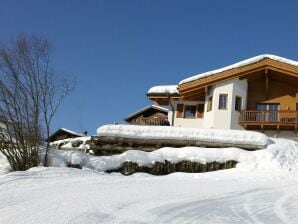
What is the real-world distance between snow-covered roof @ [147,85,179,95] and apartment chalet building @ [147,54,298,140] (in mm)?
1544

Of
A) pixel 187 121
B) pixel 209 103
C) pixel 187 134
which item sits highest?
pixel 209 103

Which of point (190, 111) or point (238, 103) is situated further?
point (190, 111)

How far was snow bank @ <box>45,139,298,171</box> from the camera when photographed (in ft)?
48.0

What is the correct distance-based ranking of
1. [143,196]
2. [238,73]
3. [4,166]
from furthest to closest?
[238,73]
[4,166]
[143,196]

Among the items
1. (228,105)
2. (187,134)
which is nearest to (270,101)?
(228,105)

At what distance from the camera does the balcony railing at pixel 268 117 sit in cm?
2509

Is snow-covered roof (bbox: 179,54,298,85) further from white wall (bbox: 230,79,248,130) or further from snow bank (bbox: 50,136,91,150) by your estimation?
snow bank (bbox: 50,136,91,150)

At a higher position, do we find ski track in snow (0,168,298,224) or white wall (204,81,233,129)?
white wall (204,81,233,129)

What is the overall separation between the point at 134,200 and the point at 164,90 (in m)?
22.7

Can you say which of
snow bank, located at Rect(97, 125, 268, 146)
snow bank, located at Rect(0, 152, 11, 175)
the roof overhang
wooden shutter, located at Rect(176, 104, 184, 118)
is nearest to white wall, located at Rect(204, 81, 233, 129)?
the roof overhang

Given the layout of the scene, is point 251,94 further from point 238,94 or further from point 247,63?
point 247,63

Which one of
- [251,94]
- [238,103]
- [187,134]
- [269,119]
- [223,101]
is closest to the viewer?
[187,134]

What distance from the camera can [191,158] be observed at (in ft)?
50.7

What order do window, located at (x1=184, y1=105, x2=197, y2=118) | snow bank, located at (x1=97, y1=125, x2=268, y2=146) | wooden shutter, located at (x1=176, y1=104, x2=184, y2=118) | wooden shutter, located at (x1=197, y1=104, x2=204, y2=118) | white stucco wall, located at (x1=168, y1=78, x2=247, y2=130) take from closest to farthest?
snow bank, located at (x1=97, y1=125, x2=268, y2=146) → white stucco wall, located at (x1=168, y1=78, x2=247, y2=130) → wooden shutter, located at (x1=197, y1=104, x2=204, y2=118) → window, located at (x1=184, y1=105, x2=197, y2=118) → wooden shutter, located at (x1=176, y1=104, x2=184, y2=118)
